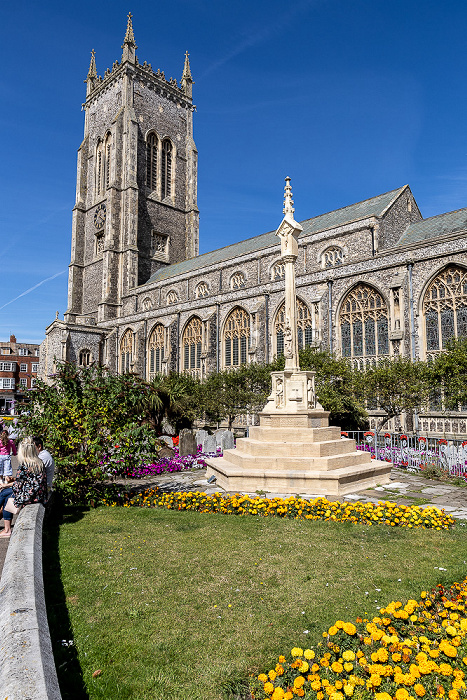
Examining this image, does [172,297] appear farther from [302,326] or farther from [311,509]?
[311,509]

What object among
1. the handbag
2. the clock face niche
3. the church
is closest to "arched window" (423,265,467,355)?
the church

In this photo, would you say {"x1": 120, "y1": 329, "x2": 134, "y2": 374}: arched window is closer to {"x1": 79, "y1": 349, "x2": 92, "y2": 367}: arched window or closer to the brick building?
{"x1": 79, "y1": 349, "x2": 92, "y2": 367}: arched window

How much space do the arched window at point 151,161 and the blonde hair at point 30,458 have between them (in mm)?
45775

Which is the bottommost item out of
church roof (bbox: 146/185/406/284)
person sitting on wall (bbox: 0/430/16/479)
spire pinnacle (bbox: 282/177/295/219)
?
person sitting on wall (bbox: 0/430/16/479)

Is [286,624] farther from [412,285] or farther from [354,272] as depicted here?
[354,272]

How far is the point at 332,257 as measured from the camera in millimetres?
28094

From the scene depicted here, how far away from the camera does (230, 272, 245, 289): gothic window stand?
33797 millimetres

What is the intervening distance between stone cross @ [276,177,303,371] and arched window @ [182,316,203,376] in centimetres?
2163

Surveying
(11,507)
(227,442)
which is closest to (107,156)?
(227,442)

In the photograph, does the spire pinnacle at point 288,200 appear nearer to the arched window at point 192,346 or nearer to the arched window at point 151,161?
the arched window at point 192,346

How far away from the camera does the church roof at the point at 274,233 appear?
27719 millimetres

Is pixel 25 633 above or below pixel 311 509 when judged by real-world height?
above

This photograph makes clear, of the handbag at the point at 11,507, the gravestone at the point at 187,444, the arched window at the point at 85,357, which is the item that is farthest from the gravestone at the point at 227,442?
the arched window at the point at 85,357

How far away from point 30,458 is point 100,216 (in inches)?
1772
